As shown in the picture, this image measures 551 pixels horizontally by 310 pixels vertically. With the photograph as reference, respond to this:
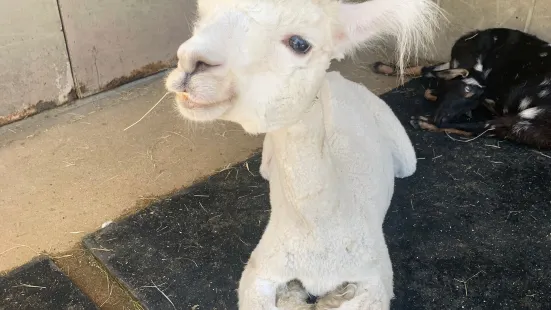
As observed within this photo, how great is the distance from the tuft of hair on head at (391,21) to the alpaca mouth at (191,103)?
0.58m

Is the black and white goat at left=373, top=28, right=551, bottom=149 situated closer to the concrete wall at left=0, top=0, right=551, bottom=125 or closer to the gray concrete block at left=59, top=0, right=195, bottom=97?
the concrete wall at left=0, top=0, right=551, bottom=125

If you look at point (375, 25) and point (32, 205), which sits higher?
point (375, 25)

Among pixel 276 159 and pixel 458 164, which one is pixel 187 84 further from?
pixel 458 164

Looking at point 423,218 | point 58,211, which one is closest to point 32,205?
point 58,211

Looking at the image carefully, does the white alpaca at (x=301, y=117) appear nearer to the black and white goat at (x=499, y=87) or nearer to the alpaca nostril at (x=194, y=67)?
the alpaca nostril at (x=194, y=67)

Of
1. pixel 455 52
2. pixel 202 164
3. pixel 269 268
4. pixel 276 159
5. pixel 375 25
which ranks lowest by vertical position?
pixel 202 164

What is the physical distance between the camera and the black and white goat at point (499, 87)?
3947mm

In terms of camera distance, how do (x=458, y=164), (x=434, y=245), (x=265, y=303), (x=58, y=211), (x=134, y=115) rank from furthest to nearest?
(x=134, y=115)
(x=458, y=164)
(x=58, y=211)
(x=434, y=245)
(x=265, y=303)

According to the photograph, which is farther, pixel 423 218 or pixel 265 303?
pixel 423 218

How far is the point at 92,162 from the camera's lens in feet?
12.7

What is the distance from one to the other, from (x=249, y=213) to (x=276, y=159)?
1.35m

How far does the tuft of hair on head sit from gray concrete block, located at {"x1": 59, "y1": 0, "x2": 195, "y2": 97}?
315 cm

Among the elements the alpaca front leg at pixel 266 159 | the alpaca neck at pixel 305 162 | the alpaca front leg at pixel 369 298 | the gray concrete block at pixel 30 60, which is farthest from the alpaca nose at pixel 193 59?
the gray concrete block at pixel 30 60

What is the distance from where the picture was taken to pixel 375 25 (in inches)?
70.8
